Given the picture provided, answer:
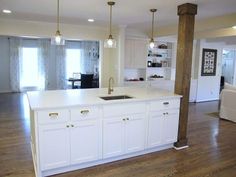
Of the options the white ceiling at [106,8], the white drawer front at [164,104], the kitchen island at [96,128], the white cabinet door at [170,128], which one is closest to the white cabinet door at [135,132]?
the kitchen island at [96,128]

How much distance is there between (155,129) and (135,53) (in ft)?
12.0

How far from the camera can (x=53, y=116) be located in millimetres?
2557

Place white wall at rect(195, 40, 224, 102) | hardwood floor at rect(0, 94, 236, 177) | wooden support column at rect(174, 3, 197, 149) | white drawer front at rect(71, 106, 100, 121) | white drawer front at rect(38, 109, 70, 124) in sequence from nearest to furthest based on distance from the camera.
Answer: white drawer front at rect(38, 109, 70, 124), white drawer front at rect(71, 106, 100, 121), hardwood floor at rect(0, 94, 236, 177), wooden support column at rect(174, 3, 197, 149), white wall at rect(195, 40, 224, 102)

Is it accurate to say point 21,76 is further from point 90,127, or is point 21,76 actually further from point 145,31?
point 90,127

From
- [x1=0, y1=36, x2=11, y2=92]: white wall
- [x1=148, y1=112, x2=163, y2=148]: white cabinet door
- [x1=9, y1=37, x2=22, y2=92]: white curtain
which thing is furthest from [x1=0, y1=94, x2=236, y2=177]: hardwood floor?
[x1=0, y1=36, x2=11, y2=92]: white wall

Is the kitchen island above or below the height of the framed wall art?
below

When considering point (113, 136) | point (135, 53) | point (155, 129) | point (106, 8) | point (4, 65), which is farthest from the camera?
point (4, 65)

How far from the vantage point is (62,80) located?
952 centimetres

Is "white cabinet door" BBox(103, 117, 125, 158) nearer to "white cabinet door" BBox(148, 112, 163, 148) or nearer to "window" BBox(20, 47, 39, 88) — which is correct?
"white cabinet door" BBox(148, 112, 163, 148)

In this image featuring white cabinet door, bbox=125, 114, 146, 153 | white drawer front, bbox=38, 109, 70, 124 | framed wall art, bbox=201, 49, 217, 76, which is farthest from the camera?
framed wall art, bbox=201, 49, 217, 76

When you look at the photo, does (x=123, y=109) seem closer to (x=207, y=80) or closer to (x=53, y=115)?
(x=53, y=115)

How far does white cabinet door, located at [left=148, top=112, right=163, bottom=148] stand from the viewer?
10.7 feet

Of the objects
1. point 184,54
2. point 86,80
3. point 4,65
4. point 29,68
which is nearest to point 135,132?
point 184,54

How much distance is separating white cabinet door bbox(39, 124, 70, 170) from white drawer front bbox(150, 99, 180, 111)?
1354 millimetres
